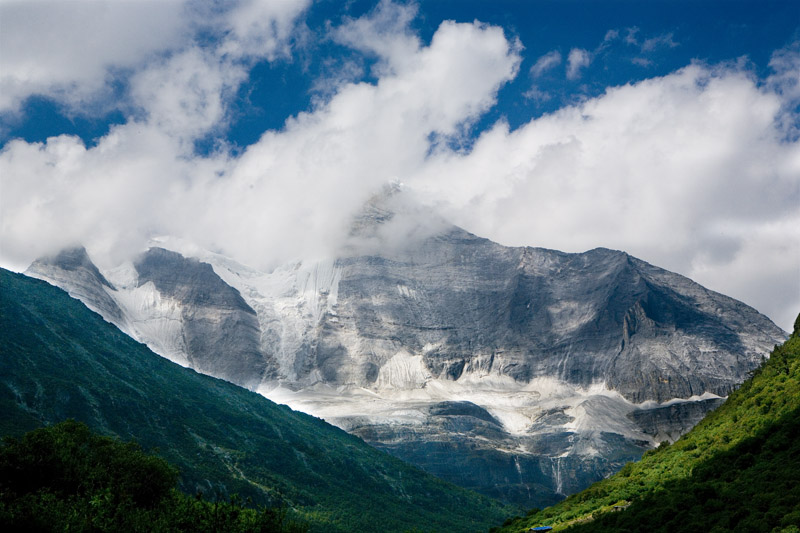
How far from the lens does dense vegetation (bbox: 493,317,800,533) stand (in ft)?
160

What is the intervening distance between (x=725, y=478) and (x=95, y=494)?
62.0 metres

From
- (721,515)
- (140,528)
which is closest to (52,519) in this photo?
(140,528)

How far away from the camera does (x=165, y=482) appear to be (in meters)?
94.8

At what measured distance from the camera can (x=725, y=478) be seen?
187 ft

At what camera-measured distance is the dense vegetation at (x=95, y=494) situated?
227ft

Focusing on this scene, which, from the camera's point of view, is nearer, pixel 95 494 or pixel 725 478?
pixel 725 478

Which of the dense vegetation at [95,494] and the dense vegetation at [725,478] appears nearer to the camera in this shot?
the dense vegetation at [725,478]

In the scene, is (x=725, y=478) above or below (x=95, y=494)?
above

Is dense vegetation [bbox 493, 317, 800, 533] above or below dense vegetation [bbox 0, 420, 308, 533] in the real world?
above

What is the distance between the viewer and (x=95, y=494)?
82.3m

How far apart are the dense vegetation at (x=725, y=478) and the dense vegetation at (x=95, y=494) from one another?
33109 mm

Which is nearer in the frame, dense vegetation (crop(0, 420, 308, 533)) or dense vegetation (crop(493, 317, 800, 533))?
dense vegetation (crop(493, 317, 800, 533))

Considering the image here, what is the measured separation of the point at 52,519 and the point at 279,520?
25.2m

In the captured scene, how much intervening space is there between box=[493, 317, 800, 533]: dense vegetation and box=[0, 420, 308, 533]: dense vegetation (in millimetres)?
33109
